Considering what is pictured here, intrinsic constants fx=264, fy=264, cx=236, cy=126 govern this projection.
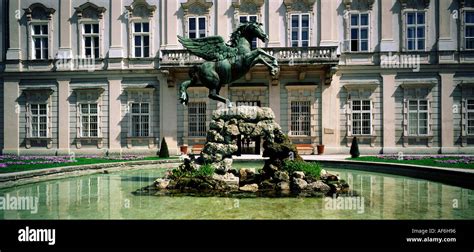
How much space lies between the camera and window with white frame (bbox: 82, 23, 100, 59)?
22188mm

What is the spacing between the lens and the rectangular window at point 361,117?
20.8 meters

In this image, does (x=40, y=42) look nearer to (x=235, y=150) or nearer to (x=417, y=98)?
(x=235, y=150)

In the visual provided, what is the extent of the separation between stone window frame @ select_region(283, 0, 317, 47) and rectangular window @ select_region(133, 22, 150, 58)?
1150 cm

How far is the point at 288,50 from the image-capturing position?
65.0ft

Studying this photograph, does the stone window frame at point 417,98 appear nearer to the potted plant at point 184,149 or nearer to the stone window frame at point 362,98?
the stone window frame at point 362,98

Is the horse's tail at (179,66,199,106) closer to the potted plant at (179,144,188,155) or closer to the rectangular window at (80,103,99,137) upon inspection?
the potted plant at (179,144,188,155)

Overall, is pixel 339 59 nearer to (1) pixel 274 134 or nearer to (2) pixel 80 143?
(1) pixel 274 134

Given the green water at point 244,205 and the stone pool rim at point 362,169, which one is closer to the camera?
the green water at point 244,205

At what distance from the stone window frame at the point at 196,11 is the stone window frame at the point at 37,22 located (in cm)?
1123

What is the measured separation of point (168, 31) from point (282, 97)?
10750 mm

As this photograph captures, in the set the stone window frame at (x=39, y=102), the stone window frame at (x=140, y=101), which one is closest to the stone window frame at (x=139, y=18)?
the stone window frame at (x=140, y=101)
